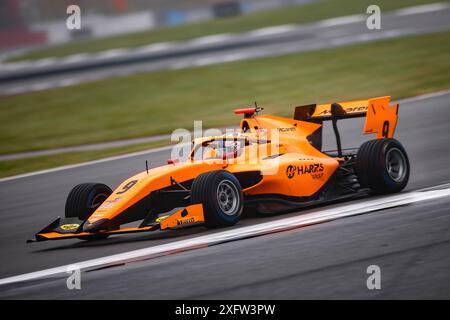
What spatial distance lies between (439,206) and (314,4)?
3501 centimetres

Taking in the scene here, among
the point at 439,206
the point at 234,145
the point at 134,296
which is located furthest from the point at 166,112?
the point at 134,296

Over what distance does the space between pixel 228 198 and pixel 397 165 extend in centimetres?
233

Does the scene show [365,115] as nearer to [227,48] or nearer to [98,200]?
[98,200]

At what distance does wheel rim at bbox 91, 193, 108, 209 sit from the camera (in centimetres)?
952

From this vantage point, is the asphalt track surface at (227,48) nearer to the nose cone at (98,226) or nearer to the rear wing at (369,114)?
the rear wing at (369,114)

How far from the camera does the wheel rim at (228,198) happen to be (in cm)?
870

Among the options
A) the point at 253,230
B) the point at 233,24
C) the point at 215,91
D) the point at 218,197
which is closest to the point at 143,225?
the point at 218,197

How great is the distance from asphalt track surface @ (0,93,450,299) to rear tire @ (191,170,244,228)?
26 cm

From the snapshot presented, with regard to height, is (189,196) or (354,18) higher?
(354,18)

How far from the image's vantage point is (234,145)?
9586 millimetres

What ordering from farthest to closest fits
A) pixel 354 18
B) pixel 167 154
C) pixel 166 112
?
pixel 354 18
pixel 166 112
pixel 167 154
